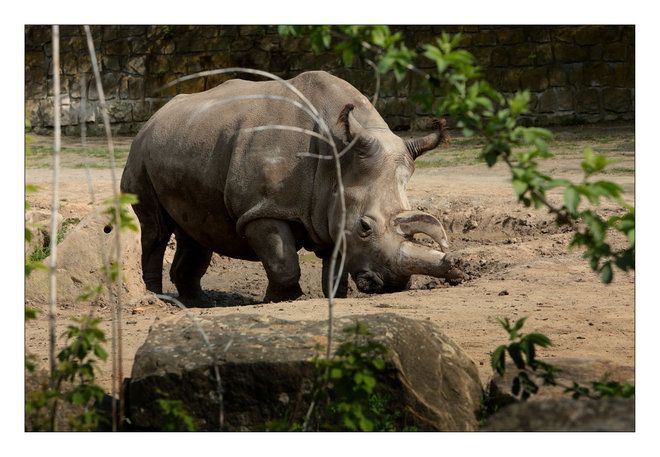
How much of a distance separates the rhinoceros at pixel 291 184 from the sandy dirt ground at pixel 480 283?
0.36m

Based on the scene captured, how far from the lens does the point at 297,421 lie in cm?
488

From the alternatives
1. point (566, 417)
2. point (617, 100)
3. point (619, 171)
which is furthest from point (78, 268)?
point (617, 100)

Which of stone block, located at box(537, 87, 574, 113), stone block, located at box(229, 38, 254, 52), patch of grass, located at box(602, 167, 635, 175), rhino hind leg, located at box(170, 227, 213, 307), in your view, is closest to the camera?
rhino hind leg, located at box(170, 227, 213, 307)

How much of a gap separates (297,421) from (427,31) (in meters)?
14.5

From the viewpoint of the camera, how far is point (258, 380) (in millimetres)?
4938

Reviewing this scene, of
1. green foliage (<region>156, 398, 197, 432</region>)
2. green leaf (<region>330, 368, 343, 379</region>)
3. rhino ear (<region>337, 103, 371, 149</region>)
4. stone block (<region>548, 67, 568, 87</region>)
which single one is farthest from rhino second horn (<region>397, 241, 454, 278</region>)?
stone block (<region>548, 67, 568, 87</region>)

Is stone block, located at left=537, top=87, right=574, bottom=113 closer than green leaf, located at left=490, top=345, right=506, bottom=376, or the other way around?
green leaf, located at left=490, top=345, right=506, bottom=376

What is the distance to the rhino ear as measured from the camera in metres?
8.05

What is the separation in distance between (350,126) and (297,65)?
37.4ft

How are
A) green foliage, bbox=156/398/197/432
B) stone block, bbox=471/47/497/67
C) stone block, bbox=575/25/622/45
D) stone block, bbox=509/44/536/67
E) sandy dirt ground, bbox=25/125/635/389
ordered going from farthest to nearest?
stone block, bbox=471/47/497/67, stone block, bbox=509/44/536/67, stone block, bbox=575/25/622/45, sandy dirt ground, bbox=25/125/635/389, green foliage, bbox=156/398/197/432

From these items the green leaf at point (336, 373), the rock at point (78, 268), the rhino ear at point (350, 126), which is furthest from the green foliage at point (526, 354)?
the rock at point (78, 268)

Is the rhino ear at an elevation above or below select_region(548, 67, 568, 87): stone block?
below

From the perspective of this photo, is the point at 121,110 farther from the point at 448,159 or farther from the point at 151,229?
the point at 151,229

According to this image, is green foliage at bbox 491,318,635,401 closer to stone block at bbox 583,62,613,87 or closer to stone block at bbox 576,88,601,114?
stone block at bbox 576,88,601,114
